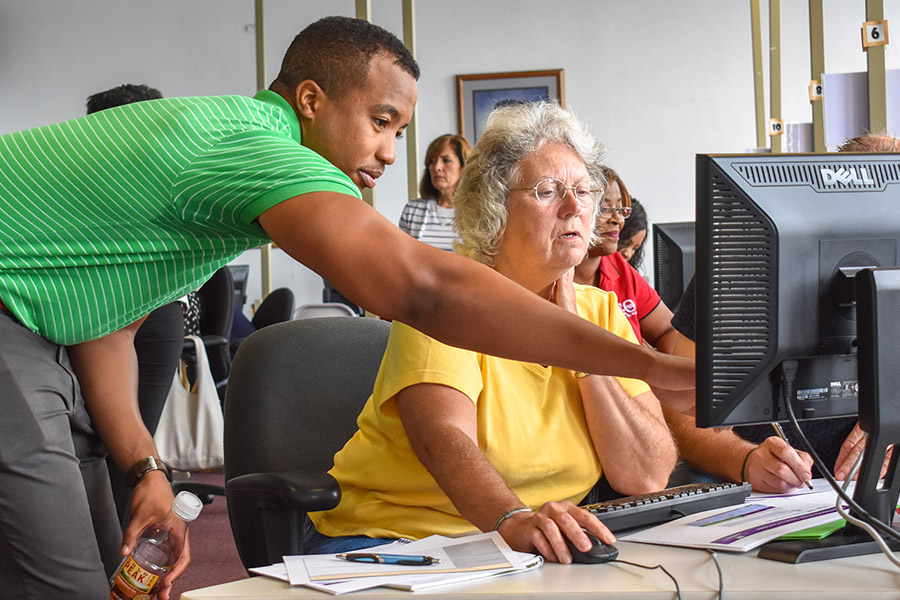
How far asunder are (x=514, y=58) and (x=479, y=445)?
6.74m

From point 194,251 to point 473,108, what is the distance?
22.1 ft

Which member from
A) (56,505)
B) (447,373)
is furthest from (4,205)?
(447,373)

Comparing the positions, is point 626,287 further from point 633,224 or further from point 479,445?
point 479,445

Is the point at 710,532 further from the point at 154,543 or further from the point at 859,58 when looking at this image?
the point at 859,58

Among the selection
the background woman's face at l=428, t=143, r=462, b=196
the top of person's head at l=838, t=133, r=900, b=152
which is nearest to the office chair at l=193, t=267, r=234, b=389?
the background woman's face at l=428, t=143, r=462, b=196

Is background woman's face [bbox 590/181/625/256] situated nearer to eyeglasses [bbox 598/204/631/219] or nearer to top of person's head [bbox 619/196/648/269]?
eyeglasses [bbox 598/204/631/219]

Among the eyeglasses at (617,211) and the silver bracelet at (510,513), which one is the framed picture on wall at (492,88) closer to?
the eyeglasses at (617,211)

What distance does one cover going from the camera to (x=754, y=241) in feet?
3.06

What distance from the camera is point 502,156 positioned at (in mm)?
1654

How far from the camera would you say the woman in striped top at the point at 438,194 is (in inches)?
183

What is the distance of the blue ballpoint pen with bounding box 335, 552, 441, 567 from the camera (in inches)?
35.9

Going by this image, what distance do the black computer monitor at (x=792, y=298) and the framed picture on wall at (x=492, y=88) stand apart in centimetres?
680

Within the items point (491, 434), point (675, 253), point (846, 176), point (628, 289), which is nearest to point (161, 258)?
point (491, 434)

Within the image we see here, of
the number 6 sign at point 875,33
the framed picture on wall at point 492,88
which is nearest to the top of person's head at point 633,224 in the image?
the number 6 sign at point 875,33
